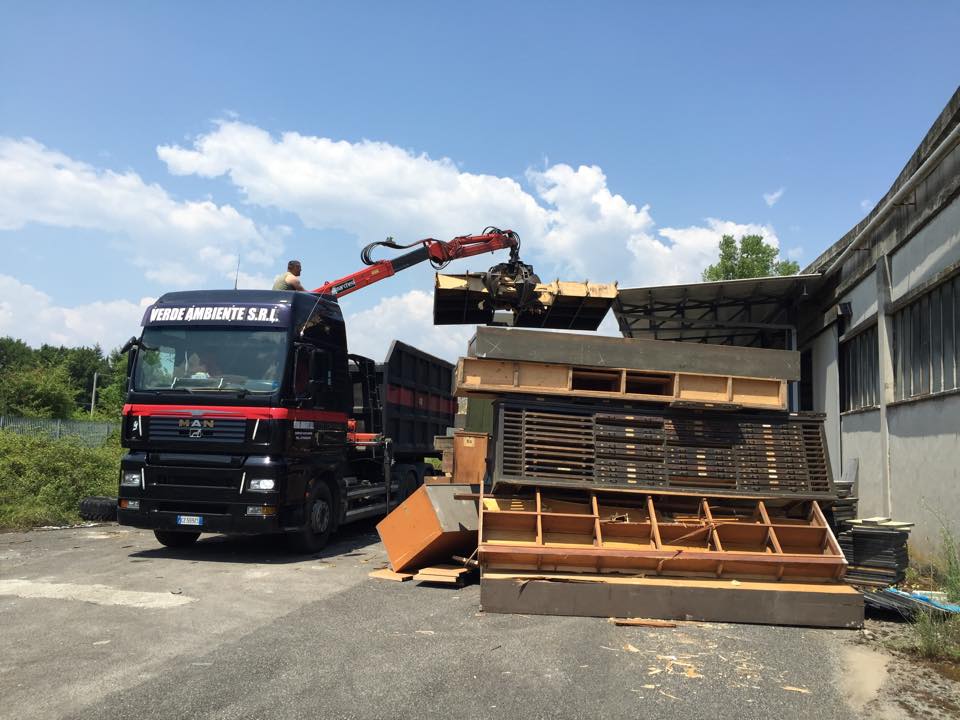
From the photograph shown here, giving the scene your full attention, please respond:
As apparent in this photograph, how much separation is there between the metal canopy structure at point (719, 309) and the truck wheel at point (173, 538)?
29.4 feet

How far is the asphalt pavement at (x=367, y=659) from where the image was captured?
4410mm

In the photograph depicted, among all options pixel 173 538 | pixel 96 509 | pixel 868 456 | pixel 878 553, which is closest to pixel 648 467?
pixel 878 553

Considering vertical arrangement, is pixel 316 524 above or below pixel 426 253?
below

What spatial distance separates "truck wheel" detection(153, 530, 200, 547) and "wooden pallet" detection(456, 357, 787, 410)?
4.97 m

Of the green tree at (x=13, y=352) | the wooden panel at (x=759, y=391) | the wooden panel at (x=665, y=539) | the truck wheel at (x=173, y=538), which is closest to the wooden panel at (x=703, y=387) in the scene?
the wooden panel at (x=759, y=391)

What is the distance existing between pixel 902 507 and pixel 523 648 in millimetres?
7036

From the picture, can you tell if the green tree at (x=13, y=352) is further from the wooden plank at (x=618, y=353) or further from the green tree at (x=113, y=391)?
the wooden plank at (x=618, y=353)

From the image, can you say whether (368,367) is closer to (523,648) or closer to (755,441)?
(755,441)

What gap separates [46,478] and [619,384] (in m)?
11.1

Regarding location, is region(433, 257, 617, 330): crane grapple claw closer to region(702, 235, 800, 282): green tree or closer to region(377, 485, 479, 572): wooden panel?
region(377, 485, 479, 572): wooden panel

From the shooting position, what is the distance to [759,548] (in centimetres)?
742

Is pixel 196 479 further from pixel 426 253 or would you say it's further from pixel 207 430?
pixel 426 253

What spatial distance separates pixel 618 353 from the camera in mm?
7961

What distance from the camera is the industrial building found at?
348 inches
